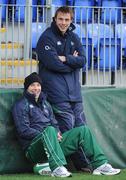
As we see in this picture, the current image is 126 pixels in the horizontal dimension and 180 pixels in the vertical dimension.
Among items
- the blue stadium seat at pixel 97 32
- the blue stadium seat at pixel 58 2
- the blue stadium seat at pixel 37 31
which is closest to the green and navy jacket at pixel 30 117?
the blue stadium seat at pixel 37 31

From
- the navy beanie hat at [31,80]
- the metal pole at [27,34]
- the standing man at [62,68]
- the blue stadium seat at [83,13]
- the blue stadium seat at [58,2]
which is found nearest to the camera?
the navy beanie hat at [31,80]

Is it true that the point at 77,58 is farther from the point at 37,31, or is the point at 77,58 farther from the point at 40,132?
the point at 40,132

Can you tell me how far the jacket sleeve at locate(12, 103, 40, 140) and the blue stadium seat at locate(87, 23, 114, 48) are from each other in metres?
1.69

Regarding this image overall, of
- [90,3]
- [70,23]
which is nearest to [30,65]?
[70,23]

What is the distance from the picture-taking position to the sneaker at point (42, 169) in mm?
7066

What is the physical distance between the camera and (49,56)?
7.27 m

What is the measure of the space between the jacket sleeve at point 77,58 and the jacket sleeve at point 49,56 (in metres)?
0.06

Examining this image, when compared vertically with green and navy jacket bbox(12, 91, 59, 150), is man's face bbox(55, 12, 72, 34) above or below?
above

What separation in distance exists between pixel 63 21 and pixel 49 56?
1.61 ft

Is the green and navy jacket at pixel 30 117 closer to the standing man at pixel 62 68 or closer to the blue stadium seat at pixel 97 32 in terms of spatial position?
the standing man at pixel 62 68

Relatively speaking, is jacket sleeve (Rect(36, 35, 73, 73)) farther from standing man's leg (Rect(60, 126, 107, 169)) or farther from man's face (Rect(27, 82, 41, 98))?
standing man's leg (Rect(60, 126, 107, 169))

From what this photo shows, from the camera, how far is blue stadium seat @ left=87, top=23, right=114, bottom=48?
327 inches

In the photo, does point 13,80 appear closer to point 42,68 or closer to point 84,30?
point 42,68

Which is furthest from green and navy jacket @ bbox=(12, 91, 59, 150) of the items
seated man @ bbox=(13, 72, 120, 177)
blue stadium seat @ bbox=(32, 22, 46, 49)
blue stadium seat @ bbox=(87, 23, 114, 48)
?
blue stadium seat @ bbox=(87, 23, 114, 48)
